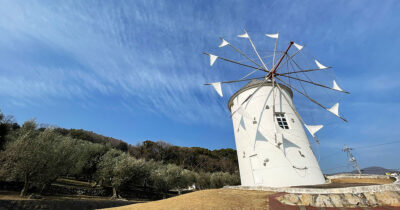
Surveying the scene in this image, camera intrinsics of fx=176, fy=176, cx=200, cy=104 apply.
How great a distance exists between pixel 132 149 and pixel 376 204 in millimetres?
56579

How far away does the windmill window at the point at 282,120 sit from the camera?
1576 centimetres

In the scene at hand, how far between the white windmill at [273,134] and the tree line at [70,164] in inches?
663

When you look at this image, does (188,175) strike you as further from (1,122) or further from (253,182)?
(1,122)

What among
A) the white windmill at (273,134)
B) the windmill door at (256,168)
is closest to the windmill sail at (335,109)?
the white windmill at (273,134)

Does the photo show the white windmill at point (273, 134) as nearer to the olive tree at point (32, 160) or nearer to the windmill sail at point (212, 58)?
the windmill sail at point (212, 58)

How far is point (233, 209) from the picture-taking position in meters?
7.84

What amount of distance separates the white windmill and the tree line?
16837mm

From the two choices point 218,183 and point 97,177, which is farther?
point 218,183

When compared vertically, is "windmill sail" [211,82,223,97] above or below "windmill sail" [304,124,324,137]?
above

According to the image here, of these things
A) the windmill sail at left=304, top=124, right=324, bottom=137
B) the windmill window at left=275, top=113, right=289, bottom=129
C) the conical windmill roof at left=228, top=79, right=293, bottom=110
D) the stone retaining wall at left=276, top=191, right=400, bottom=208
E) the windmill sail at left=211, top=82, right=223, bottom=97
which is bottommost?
the stone retaining wall at left=276, top=191, right=400, bottom=208

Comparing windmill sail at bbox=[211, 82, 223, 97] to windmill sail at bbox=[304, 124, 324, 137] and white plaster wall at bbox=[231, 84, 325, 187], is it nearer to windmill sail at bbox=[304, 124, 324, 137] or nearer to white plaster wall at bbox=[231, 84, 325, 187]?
white plaster wall at bbox=[231, 84, 325, 187]

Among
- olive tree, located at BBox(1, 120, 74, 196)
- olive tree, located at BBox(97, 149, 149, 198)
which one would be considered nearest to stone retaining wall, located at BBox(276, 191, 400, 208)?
olive tree, located at BBox(1, 120, 74, 196)

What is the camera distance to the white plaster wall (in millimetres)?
13867

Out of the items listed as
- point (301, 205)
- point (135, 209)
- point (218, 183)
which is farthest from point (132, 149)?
point (301, 205)
